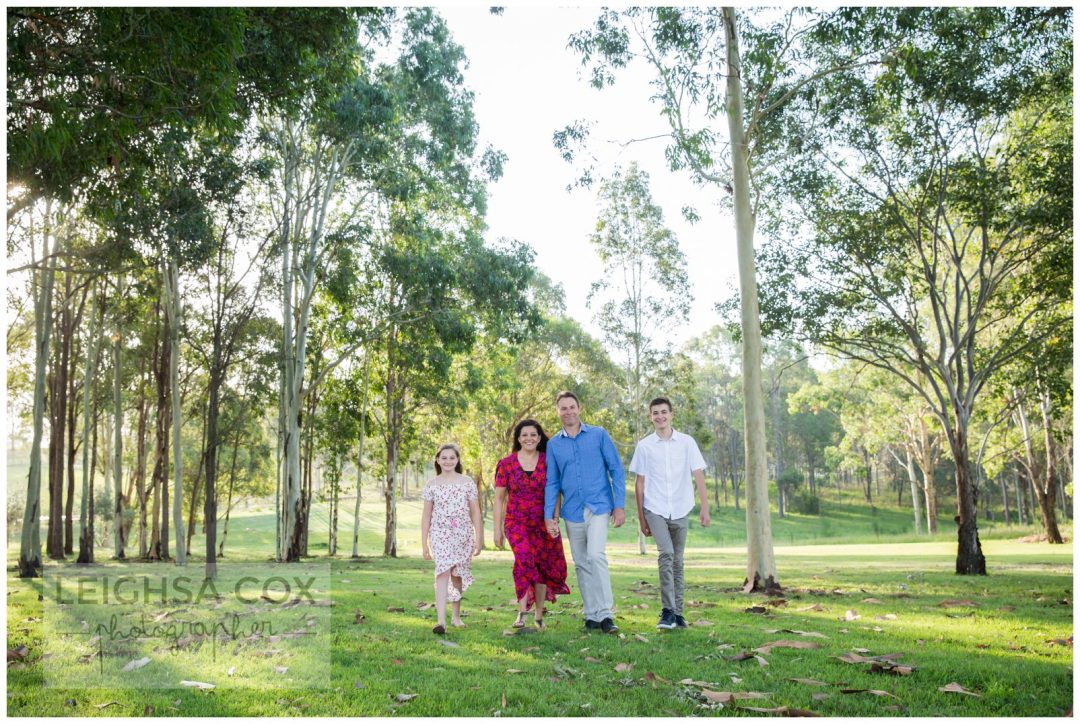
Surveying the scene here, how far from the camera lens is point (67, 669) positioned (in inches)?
199

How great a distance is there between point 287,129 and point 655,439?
14527 millimetres

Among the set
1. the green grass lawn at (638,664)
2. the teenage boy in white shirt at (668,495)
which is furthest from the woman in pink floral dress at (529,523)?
the teenage boy in white shirt at (668,495)

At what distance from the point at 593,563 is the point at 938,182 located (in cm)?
1081

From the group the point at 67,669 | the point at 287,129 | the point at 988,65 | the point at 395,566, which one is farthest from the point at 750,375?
the point at 287,129

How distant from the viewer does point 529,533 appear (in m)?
6.76

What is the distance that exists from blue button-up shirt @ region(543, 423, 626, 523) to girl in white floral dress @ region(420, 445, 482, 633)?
0.69 metres

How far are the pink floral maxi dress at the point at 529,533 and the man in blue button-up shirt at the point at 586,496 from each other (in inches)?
3.9

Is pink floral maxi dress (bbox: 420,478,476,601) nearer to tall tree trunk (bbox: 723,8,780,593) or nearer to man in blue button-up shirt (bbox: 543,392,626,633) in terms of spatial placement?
man in blue button-up shirt (bbox: 543,392,626,633)

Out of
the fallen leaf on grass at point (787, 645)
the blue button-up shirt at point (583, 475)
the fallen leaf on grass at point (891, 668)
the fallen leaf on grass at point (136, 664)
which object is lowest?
the fallen leaf on grass at point (787, 645)

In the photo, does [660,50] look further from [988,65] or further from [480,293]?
[480,293]

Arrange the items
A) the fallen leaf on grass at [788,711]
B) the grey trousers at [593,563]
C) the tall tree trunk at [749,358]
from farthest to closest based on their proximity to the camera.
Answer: the tall tree trunk at [749,358]
the grey trousers at [593,563]
the fallen leaf on grass at [788,711]

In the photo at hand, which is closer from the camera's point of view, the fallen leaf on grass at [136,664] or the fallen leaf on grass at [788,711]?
the fallen leaf on grass at [788,711]

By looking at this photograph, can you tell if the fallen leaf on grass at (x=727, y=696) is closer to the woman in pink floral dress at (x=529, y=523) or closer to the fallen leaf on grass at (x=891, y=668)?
the fallen leaf on grass at (x=891, y=668)

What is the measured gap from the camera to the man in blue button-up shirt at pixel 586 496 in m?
6.64
